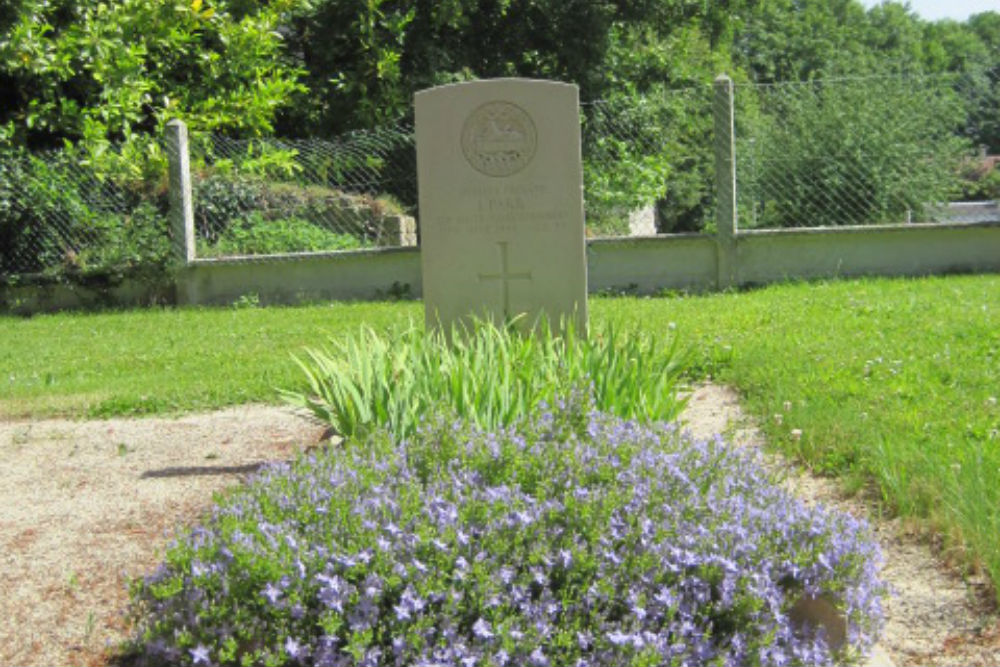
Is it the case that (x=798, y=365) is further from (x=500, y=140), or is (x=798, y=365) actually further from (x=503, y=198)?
(x=500, y=140)

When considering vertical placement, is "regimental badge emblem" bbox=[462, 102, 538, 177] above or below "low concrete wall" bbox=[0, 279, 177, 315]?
above

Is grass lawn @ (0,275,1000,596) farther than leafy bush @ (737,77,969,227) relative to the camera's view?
No

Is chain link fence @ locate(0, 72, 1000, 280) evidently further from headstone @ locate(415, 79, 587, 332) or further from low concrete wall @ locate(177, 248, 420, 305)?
headstone @ locate(415, 79, 587, 332)

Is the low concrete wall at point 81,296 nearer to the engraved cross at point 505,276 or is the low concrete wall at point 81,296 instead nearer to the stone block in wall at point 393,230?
the stone block in wall at point 393,230

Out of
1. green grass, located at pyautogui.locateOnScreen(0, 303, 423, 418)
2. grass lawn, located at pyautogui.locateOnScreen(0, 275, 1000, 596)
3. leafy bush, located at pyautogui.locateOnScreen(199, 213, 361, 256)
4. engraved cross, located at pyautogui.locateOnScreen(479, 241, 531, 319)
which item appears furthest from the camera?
leafy bush, located at pyautogui.locateOnScreen(199, 213, 361, 256)

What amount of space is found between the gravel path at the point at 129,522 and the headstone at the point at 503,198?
1.09 m

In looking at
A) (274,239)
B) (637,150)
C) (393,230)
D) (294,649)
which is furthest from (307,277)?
(294,649)

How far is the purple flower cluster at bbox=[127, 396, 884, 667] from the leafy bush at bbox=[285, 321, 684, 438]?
4.18 feet

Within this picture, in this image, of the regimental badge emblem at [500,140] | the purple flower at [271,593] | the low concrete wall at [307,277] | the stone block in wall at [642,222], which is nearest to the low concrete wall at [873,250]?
the stone block in wall at [642,222]

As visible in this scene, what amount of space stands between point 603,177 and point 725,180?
6.63 ft

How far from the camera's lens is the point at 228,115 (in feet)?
53.6

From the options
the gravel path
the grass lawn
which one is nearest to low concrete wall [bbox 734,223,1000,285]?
the grass lawn

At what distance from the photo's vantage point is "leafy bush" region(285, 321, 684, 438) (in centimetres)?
538

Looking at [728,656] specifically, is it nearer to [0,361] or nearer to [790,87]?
[0,361]
